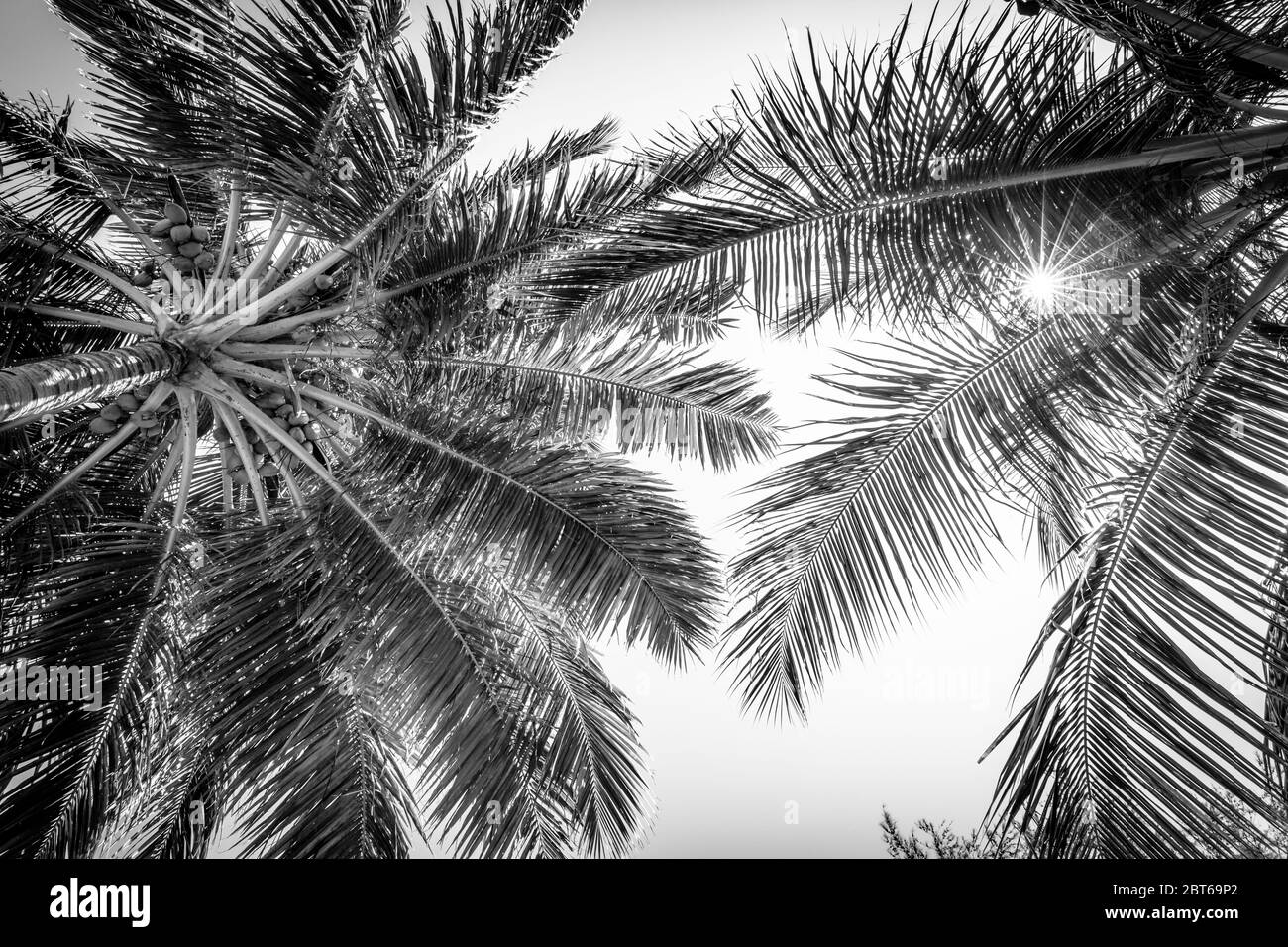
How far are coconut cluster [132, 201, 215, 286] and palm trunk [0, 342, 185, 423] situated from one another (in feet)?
4.15

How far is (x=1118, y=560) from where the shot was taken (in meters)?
2.85

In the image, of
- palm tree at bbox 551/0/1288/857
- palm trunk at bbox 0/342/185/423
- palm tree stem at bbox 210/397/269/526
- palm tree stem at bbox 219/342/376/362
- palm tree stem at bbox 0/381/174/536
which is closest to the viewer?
palm tree at bbox 551/0/1288/857

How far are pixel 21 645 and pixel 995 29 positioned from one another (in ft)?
17.1

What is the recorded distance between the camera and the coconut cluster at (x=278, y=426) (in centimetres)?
471

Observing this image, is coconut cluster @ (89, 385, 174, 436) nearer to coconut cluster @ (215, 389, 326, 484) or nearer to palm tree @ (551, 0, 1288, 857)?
coconut cluster @ (215, 389, 326, 484)

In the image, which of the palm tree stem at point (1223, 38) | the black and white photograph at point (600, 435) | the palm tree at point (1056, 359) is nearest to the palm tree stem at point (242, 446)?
the black and white photograph at point (600, 435)

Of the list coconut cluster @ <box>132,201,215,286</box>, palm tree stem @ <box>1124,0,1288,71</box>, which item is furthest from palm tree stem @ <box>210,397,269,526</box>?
palm tree stem @ <box>1124,0,1288,71</box>

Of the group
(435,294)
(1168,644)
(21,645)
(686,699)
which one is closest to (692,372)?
(435,294)

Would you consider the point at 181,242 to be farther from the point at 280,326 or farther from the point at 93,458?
the point at 93,458

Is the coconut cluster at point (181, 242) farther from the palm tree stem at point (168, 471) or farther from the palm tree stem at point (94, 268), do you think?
the palm tree stem at point (168, 471)

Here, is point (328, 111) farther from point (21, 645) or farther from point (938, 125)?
point (21, 645)

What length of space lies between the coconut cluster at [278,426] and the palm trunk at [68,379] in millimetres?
981

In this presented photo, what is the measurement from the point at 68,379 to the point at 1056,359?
3914mm

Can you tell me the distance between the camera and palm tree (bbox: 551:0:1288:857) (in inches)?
104
